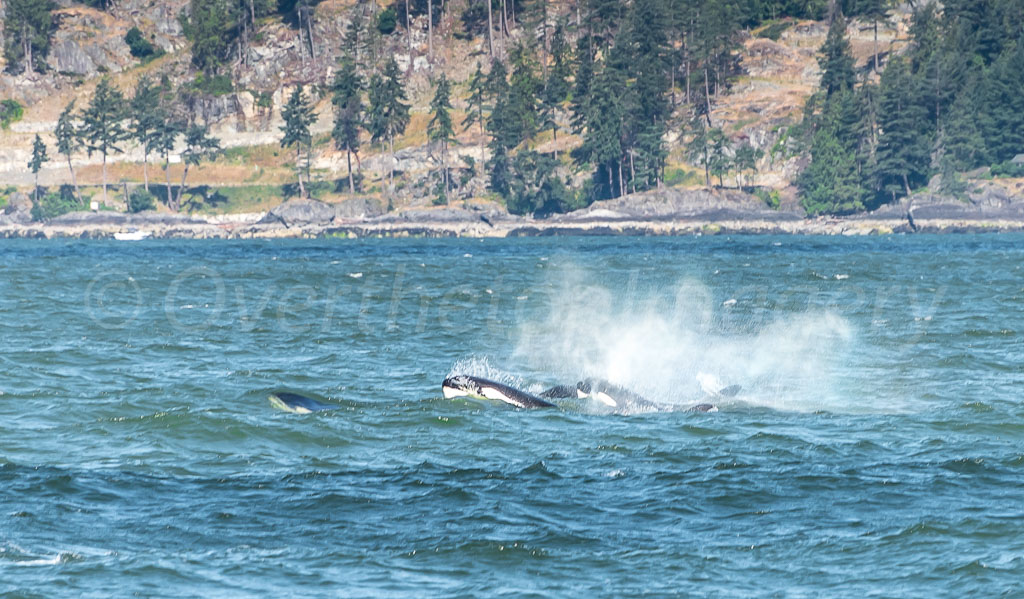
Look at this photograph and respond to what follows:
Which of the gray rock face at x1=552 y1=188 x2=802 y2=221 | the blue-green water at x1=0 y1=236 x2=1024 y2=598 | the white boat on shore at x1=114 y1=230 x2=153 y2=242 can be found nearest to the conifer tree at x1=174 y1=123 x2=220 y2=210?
the white boat on shore at x1=114 y1=230 x2=153 y2=242

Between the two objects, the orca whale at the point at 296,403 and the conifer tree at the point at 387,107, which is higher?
the conifer tree at the point at 387,107

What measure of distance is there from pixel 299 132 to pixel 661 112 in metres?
51.2

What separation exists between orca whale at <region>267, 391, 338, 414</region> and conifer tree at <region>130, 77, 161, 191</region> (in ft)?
502

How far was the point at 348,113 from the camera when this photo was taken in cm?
16975

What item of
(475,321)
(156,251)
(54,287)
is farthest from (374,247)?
(475,321)

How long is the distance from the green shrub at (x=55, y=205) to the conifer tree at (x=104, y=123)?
15.3ft

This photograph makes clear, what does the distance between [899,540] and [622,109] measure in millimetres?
150784

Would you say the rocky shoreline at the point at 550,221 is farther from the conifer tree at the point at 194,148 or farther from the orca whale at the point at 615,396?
the orca whale at the point at 615,396

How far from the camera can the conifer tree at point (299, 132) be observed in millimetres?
167375

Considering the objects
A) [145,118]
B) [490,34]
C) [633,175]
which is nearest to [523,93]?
[633,175]

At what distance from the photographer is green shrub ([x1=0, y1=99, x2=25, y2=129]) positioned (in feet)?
623

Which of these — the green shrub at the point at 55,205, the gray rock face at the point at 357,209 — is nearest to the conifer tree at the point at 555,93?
the gray rock face at the point at 357,209

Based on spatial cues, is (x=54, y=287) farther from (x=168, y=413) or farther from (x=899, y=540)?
(x=899, y=540)

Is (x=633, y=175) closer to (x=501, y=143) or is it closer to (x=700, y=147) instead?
(x=700, y=147)
